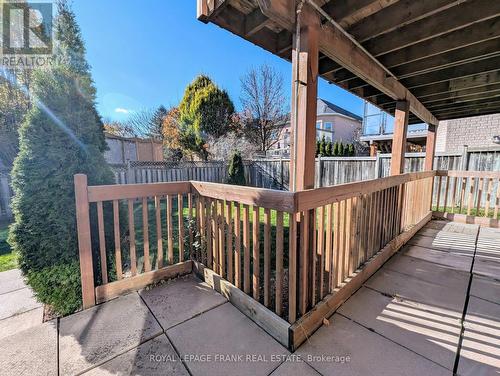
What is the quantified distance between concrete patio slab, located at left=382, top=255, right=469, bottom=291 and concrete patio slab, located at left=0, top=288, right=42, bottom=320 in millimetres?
3804

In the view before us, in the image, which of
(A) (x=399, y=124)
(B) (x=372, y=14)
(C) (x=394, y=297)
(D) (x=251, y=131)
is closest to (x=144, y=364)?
(C) (x=394, y=297)

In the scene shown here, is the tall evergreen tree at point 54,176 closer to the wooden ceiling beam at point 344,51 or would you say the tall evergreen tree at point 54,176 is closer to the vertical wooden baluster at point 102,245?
the vertical wooden baluster at point 102,245

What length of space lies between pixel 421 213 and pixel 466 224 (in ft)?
3.40

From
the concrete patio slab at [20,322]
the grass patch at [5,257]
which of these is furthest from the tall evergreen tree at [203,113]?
the concrete patio slab at [20,322]

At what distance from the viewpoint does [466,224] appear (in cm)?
457

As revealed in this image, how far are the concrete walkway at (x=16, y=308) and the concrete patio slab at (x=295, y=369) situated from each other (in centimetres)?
196

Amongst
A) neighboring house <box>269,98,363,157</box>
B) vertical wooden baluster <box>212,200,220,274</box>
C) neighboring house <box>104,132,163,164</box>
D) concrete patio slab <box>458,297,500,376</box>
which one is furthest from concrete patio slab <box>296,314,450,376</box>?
neighboring house <box>269,98,363,157</box>

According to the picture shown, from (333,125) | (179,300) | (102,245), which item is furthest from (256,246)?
(333,125)

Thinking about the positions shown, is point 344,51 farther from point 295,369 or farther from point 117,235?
point 117,235

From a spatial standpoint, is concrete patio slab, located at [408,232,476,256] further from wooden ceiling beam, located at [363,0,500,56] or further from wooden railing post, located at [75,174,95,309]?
wooden railing post, located at [75,174,95,309]

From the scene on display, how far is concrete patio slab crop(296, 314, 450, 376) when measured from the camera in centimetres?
139

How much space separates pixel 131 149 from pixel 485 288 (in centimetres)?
1430

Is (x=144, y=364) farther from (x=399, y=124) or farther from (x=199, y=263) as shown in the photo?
(x=399, y=124)
